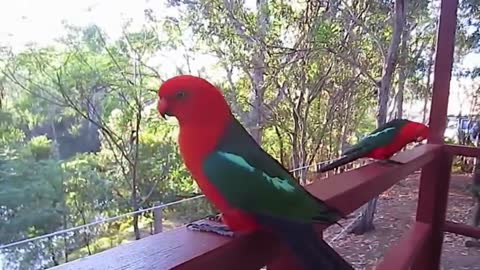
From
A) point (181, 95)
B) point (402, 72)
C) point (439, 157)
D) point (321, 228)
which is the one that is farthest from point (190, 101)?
point (402, 72)

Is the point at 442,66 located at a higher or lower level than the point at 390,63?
lower

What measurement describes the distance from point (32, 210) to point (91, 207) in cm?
43

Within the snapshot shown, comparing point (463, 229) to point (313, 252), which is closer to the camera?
point (313, 252)

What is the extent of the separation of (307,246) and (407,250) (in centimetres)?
80

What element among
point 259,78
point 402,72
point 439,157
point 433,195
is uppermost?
point 402,72

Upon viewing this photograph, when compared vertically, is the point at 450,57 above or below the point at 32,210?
above

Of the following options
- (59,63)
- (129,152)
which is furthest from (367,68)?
(59,63)

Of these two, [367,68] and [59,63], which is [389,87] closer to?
[367,68]

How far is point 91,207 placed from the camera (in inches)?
108

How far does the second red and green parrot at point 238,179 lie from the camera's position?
20.1 inches

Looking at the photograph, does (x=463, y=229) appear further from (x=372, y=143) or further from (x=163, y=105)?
(x=163, y=105)

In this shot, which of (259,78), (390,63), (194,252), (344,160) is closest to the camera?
(194,252)

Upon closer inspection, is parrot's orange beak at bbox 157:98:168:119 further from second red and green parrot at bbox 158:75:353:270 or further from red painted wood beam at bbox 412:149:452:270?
red painted wood beam at bbox 412:149:452:270

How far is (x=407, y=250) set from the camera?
1.21 metres
